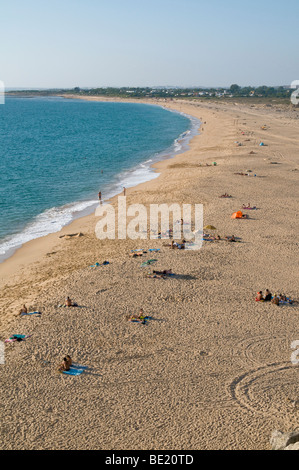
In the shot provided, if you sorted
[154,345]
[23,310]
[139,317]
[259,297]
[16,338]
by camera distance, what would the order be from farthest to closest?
[259,297] < [23,310] < [139,317] < [16,338] < [154,345]

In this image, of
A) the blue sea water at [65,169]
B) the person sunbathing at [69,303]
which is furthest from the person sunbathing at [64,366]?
the blue sea water at [65,169]

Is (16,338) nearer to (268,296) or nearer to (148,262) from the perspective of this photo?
(148,262)

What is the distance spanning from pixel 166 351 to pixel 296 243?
12.3 m

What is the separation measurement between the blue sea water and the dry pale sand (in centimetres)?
477

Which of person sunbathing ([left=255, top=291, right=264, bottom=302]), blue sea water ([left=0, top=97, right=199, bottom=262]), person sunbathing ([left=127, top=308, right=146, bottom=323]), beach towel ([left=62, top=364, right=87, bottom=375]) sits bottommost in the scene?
beach towel ([left=62, top=364, right=87, bottom=375])

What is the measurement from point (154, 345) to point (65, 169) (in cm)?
3506

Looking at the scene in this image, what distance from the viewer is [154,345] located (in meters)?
14.4

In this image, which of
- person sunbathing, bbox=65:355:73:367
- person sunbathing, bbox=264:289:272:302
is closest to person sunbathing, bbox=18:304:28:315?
person sunbathing, bbox=65:355:73:367

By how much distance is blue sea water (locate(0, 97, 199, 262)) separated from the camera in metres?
29.6

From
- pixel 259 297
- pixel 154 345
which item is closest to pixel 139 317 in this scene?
pixel 154 345

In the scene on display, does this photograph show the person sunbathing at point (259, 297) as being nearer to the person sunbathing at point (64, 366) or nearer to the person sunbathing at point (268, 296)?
the person sunbathing at point (268, 296)

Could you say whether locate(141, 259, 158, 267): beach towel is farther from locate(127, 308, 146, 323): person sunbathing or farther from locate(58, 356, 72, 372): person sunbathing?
locate(58, 356, 72, 372): person sunbathing

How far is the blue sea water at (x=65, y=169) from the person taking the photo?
2961 centimetres

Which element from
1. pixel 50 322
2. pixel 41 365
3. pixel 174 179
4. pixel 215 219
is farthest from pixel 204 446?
pixel 174 179
